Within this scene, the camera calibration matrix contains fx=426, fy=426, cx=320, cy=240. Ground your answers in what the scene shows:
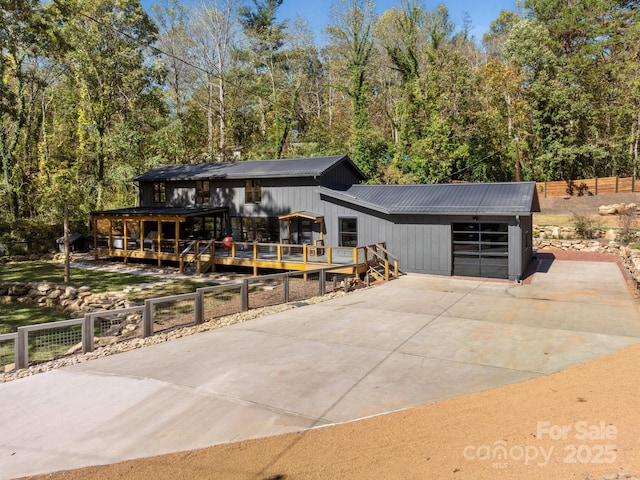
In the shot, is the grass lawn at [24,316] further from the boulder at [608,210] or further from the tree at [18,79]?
the boulder at [608,210]

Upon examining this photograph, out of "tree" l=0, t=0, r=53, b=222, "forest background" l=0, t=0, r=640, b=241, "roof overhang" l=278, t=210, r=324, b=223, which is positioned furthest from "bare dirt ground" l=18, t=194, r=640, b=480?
"tree" l=0, t=0, r=53, b=222

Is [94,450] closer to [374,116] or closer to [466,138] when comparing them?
[466,138]

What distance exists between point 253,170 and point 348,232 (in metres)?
6.71

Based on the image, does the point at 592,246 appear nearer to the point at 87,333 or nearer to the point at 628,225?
the point at 628,225

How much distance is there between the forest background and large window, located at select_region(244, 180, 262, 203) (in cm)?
1222

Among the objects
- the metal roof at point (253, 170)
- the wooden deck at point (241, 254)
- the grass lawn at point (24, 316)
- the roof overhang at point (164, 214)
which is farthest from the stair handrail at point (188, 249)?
the grass lawn at point (24, 316)

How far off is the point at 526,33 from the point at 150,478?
47.0 m

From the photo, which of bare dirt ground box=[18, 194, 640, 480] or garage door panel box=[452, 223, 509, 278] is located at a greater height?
garage door panel box=[452, 223, 509, 278]

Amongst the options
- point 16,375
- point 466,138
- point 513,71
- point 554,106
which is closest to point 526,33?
point 513,71

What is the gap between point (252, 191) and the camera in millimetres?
23016

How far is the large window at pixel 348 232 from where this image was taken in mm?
19855

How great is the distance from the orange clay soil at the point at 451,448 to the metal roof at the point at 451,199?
11.6 meters

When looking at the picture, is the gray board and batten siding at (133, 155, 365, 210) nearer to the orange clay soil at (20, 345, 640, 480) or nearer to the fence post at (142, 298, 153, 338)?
the fence post at (142, 298, 153, 338)

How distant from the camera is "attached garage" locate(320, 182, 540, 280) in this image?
16.4 m
